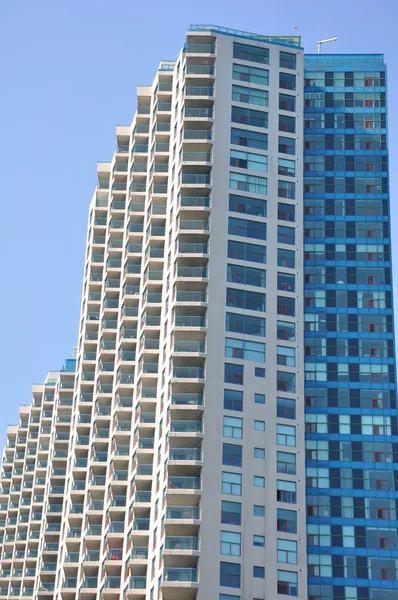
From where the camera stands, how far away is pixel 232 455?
403ft

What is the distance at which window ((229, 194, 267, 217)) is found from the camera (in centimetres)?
13475

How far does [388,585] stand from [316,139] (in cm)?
4873

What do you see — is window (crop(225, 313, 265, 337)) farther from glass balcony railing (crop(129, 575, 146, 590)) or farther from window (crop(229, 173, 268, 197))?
glass balcony railing (crop(129, 575, 146, 590))

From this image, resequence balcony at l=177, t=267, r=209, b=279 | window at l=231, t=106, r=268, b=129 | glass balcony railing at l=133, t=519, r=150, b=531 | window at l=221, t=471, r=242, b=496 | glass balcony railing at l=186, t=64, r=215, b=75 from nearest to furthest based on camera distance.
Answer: window at l=221, t=471, r=242, b=496 → glass balcony railing at l=133, t=519, r=150, b=531 → balcony at l=177, t=267, r=209, b=279 → window at l=231, t=106, r=268, b=129 → glass balcony railing at l=186, t=64, r=215, b=75

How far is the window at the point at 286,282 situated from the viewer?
132m

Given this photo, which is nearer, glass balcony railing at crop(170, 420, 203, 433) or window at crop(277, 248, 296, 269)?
glass balcony railing at crop(170, 420, 203, 433)

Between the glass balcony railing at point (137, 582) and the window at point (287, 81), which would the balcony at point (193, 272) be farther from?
the glass balcony railing at point (137, 582)

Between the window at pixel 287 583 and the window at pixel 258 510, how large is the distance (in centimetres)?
532

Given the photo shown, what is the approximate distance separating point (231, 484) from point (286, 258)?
81.1ft

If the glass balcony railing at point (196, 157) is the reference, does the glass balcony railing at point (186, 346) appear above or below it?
below

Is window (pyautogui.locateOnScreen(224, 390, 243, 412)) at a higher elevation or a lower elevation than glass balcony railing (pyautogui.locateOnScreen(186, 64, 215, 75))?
lower

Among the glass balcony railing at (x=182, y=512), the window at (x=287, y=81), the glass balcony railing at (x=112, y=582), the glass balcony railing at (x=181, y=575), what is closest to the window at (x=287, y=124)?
the window at (x=287, y=81)

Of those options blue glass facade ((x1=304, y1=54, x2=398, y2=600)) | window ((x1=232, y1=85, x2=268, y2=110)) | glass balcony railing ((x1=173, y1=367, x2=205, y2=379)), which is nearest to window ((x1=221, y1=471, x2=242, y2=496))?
glass balcony railing ((x1=173, y1=367, x2=205, y2=379))

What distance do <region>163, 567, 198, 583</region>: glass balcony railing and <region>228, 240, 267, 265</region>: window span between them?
1244 inches
